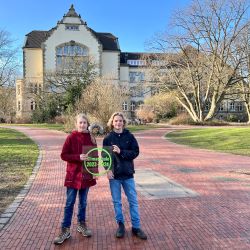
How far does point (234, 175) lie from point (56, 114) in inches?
1701

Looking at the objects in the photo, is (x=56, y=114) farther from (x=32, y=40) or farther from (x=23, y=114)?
(x=32, y=40)

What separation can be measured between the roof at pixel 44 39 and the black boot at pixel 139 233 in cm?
6105

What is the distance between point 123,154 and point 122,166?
185 mm

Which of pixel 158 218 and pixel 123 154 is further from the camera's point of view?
pixel 158 218

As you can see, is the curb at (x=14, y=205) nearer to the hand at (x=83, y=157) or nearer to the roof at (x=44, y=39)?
the hand at (x=83, y=157)

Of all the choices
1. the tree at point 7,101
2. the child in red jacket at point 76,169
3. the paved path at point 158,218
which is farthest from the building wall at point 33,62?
the child in red jacket at point 76,169

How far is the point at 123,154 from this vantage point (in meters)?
5.53

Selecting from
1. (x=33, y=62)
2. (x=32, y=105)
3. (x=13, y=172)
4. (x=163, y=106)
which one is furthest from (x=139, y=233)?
(x=33, y=62)

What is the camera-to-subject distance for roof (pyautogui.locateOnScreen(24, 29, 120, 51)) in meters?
65.4

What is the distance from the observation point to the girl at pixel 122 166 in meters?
5.58

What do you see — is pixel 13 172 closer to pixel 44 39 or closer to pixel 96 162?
pixel 96 162

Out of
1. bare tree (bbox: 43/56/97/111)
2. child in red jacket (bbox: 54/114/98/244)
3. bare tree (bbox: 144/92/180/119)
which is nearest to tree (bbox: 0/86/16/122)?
bare tree (bbox: 43/56/97/111)

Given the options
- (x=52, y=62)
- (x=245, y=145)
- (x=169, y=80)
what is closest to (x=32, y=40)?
(x=52, y=62)

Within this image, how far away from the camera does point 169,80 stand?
4838 cm
